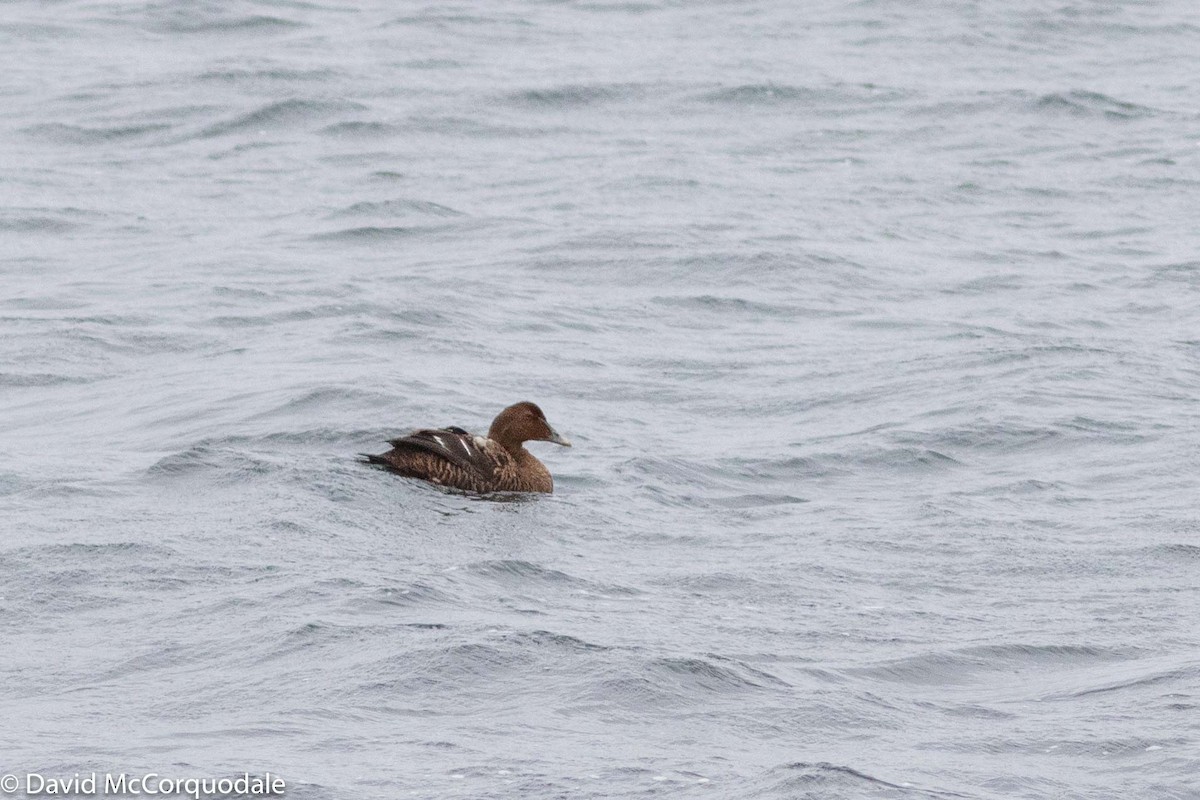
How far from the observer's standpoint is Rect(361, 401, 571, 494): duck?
12758 mm

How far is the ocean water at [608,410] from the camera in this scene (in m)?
9.01

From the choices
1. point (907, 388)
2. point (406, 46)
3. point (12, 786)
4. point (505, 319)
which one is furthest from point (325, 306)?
point (406, 46)

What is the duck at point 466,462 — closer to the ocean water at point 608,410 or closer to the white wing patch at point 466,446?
the white wing patch at point 466,446

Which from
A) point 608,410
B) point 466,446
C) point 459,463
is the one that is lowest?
point 608,410

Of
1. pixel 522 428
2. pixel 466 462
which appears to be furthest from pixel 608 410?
pixel 466 462

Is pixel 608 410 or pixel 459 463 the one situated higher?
pixel 459 463

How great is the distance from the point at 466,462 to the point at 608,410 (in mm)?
2705

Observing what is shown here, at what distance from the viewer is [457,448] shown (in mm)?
12734

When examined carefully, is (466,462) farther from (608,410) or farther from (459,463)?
(608,410)

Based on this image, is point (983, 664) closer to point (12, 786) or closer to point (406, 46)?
point (12, 786)

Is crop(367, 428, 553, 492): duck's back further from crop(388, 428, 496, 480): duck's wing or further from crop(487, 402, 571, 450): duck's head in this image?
crop(487, 402, 571, 450): duck's head

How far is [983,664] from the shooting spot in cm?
1004

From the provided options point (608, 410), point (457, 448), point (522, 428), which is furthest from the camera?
point (608, 410)

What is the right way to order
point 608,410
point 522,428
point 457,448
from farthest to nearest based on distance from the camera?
point 608,410
point 522,428
point 457,448
